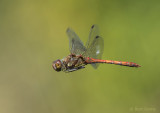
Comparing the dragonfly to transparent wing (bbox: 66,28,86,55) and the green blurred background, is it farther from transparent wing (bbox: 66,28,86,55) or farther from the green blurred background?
the green blurred background

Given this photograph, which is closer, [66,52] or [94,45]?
[94,45]

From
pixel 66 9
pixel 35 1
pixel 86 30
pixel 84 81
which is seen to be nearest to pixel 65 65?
pixel 84 81

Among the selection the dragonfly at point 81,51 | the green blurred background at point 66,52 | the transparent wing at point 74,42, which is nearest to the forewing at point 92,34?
the dragonfly at point 81,51

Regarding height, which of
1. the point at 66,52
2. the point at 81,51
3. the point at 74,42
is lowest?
the point at 81,51

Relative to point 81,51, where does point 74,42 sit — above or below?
above

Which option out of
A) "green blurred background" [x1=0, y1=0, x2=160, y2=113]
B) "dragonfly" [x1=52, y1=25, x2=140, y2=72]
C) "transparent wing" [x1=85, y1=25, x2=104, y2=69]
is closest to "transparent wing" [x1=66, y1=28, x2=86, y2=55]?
"dragonfly" [x1=52, y1=25, x2=140, y2=72]

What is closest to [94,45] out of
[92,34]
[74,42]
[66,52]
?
[92,34]

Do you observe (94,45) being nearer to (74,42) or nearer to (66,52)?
(74,42)
